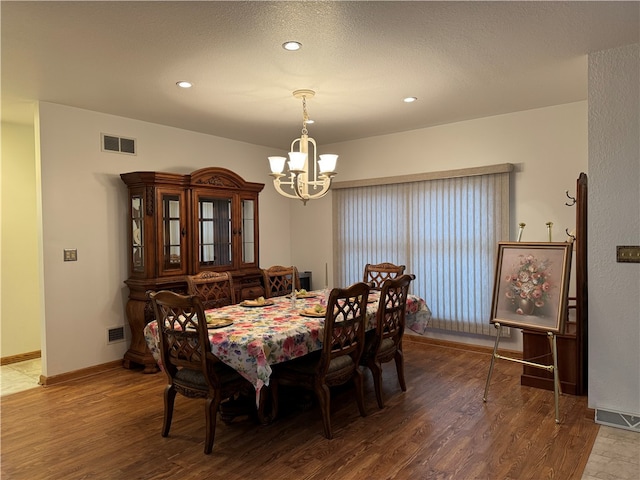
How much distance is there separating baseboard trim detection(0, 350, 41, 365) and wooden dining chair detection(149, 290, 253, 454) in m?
2.96

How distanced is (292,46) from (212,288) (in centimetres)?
207

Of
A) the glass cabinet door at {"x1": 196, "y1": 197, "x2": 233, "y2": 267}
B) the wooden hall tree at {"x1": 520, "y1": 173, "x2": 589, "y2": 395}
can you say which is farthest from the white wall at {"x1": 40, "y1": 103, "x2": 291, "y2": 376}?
the wooden hall tree at {"x1": 520, "y1": 173, "x2": 589, "y2": 395}

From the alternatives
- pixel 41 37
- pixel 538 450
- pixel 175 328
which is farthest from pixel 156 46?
pixel 538 450

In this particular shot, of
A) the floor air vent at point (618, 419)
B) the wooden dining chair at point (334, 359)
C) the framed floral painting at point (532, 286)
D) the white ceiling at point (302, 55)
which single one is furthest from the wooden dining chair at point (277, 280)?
the floor air vent at point (618, 419)

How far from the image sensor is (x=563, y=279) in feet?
10.4

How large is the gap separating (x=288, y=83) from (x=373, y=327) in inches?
79.4

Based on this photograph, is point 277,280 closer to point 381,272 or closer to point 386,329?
point 381,272

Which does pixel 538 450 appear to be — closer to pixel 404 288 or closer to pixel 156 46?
pixel 404 288

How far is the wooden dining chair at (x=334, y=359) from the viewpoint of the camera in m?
2.82

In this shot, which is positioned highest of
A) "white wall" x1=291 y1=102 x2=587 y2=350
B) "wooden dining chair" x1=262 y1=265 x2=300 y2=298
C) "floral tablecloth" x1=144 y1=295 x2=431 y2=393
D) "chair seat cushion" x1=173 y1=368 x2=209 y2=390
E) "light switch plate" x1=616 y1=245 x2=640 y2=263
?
"white wall" x1=291 y1=102 x2=587 y2=350

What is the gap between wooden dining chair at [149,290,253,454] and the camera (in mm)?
2578

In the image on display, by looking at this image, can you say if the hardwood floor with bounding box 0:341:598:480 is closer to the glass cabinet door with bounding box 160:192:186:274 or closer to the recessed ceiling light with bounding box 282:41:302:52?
the glass cabinet door with bounding box 160:192:186:274

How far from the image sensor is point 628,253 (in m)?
2.93

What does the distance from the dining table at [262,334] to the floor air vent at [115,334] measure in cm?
163
